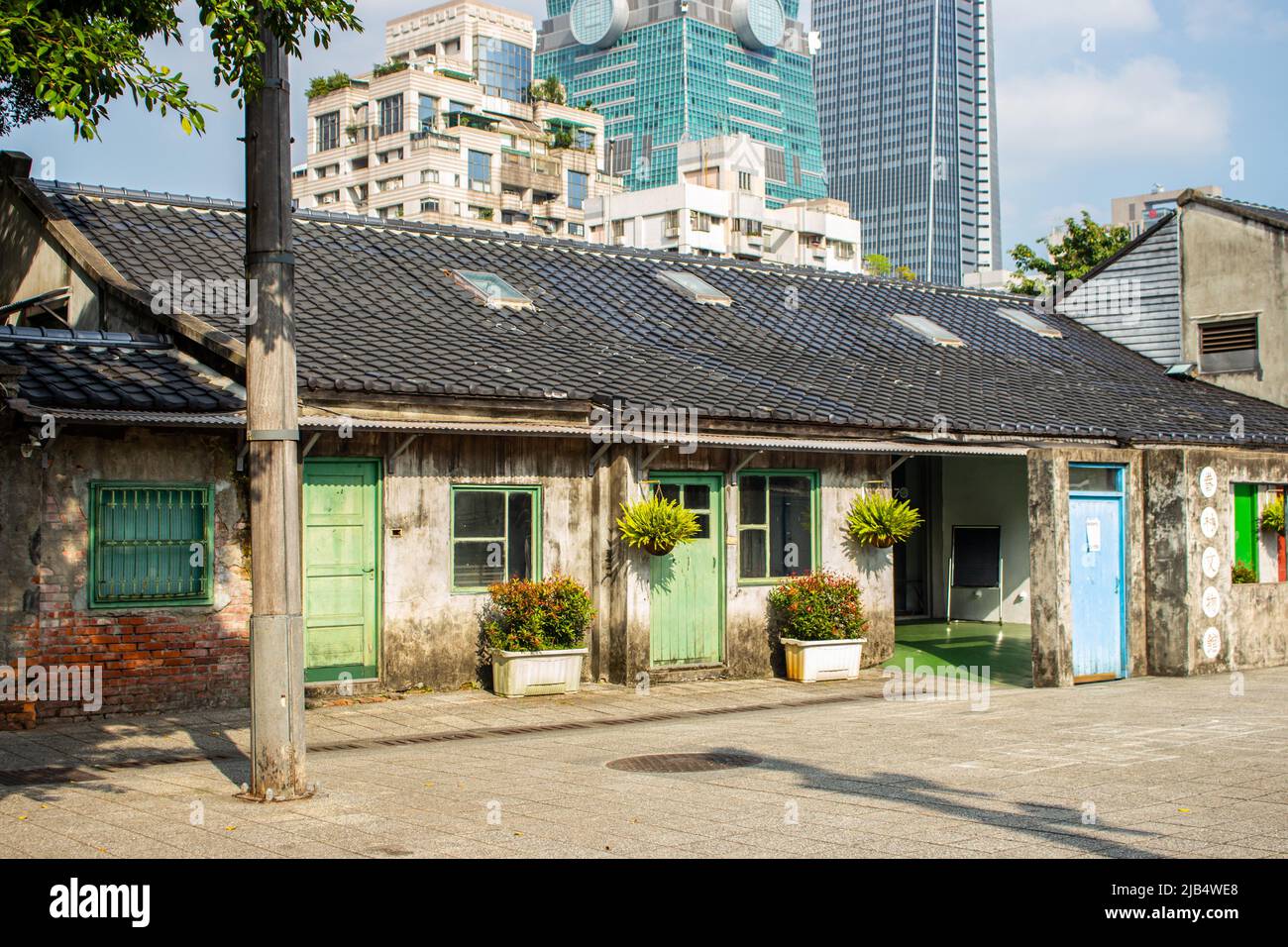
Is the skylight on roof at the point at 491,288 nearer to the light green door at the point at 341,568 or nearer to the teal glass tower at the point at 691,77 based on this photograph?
the light green door at the point at 341,568

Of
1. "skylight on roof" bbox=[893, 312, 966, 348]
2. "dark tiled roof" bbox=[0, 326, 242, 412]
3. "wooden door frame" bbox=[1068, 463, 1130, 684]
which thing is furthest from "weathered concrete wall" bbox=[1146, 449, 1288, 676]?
"dark tiled roof" bbox=[0, 326, 242, 412]

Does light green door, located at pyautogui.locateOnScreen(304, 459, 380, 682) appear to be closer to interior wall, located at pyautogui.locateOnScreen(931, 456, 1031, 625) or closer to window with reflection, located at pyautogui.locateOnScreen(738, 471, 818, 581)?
window with reflection, located at pyautogui.locateOnScreen(738, 471, 818, 581)

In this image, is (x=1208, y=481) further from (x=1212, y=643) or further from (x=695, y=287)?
(x=695, y=287)

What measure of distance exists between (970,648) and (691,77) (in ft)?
450

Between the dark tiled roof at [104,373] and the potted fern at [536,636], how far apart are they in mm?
3542

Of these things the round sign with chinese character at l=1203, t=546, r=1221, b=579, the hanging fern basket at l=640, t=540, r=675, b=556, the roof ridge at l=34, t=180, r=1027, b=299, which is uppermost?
the roof ridge at l=34, t=180, r=1027, b=299

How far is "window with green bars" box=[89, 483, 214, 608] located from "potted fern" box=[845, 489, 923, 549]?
7.69m

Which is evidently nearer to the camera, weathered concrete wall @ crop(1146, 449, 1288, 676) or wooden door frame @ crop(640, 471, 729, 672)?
weathered concrete wall @ crop(1146, 449, 1288, 676)

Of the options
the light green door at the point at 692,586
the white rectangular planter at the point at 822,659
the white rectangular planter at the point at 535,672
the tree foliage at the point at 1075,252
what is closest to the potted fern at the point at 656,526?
the light green door at the point at 692,586

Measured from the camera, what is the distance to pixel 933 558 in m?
23.0

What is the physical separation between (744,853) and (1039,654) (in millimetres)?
8961

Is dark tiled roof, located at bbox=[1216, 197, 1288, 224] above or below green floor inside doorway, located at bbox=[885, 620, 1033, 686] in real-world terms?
above

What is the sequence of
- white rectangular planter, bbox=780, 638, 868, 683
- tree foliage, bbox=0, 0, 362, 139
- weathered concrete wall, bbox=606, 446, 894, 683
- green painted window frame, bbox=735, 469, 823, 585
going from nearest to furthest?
tree foliage, bbox=0, 0, 362, 139, weathered concrete wall, bbox=606, 446, 894, 683, white rectangular planter, bbox=780, 638, 868, 683, green painted window frame, bbox=735, 469, 823, 585

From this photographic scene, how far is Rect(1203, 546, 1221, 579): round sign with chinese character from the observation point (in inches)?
645
